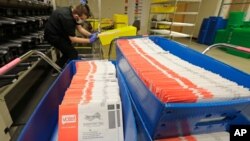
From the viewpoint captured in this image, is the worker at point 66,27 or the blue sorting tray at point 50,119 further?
the worker at point 66,27

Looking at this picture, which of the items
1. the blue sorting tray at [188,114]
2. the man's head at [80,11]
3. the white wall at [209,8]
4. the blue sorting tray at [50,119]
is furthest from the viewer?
the white wall at [209,8]

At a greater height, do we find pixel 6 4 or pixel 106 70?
pixel 6 4

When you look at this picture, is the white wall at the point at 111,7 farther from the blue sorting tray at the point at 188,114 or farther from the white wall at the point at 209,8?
the blue sorting tray at the point at 188,114

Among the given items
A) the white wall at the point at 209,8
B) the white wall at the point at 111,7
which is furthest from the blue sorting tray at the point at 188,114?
the white wall at the point at 209,8

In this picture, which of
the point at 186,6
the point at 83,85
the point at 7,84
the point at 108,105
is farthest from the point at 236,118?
the point at 186,6

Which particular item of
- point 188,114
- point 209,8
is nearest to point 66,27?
point 188,114

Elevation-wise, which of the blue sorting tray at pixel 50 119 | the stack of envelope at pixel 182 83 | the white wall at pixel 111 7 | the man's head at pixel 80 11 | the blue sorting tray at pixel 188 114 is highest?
the white wall at pixel 111 7

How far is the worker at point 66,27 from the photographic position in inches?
87.4

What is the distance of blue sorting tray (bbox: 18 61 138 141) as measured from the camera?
0.69 meters

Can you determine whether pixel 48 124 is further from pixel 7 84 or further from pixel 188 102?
pixel 7 84

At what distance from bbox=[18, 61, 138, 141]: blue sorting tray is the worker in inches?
51.0

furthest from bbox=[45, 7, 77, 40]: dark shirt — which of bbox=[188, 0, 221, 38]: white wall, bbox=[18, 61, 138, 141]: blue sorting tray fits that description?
bbox=[188, 0, 221, 38]: white wall

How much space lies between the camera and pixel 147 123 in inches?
25.0

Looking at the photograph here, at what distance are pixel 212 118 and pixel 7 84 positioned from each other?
182cm
